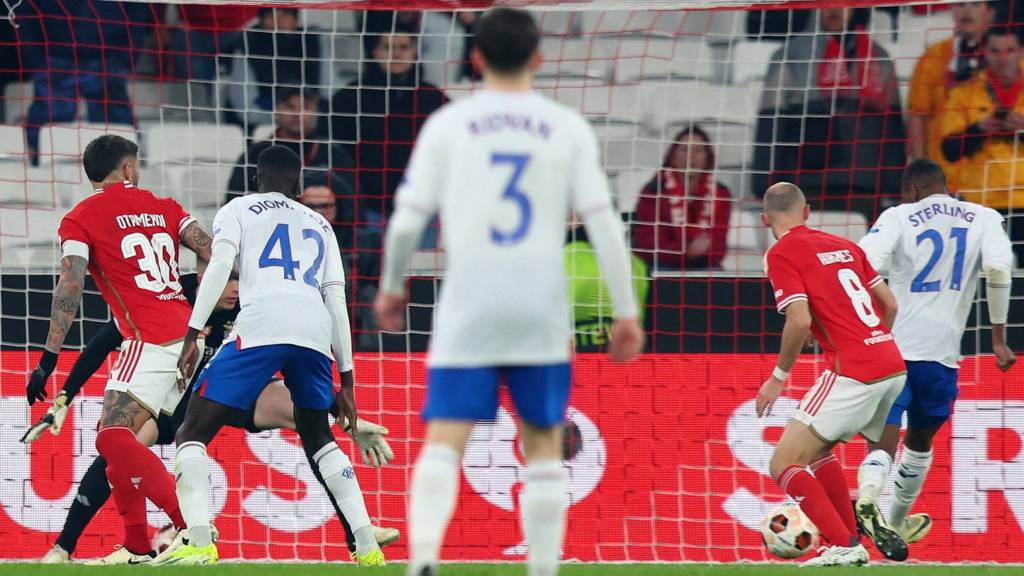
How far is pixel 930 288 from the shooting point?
28.3 ft

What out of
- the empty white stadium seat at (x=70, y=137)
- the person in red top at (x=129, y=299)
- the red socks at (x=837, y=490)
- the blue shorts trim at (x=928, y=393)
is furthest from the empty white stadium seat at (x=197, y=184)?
the red socks at (x=837, y=490)

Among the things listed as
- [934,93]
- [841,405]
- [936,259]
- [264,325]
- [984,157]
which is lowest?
[841,405]

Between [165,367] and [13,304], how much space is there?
2815 mm

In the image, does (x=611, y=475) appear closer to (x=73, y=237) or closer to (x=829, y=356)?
(x=829, y=356)

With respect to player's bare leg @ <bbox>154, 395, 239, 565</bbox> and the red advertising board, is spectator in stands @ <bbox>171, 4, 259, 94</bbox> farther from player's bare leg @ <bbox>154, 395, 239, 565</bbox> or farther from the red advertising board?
player's bare leg @ <bbox>154, 395, 239, 565</bbox>

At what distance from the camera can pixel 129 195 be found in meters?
7.66

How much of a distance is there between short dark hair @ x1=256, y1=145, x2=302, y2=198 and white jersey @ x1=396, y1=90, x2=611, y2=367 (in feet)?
8.68

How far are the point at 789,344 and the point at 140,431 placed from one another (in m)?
3.52

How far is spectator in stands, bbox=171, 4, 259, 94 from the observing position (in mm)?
11844

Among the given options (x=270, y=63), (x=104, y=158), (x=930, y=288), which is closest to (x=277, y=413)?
(x=104, y=158)

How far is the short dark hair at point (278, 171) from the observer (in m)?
7.12

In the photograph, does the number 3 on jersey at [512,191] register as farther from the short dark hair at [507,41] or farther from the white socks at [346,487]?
the white socks at [346,487]

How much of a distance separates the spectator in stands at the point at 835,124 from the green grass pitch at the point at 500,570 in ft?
13.2

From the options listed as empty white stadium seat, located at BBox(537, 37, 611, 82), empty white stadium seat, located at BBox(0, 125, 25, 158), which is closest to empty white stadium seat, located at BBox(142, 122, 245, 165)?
empty white stadium seat, located at BBox(0, 125, 25, 158)
